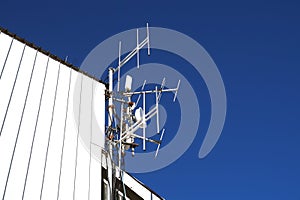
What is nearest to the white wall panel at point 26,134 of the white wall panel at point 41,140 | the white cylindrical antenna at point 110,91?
the white wall panel at point 41,140

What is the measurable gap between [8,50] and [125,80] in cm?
330

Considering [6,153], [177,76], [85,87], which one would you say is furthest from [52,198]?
[177,76]

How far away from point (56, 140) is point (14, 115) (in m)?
1.03

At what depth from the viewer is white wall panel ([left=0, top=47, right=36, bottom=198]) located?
6.32m

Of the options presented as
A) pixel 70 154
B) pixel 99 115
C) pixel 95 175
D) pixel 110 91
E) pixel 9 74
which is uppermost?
pixel 110 91

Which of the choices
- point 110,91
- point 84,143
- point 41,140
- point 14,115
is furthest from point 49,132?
point 110,91

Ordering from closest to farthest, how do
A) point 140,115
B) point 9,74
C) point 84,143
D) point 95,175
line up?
point 9,74 < point 95,175 < point 84,143 < point 140,115

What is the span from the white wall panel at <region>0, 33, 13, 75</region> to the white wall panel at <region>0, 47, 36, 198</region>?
0.42 m

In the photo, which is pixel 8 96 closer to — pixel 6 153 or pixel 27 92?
pixel 27 92

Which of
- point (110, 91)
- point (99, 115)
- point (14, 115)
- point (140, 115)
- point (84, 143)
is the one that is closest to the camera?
point (14, 115)

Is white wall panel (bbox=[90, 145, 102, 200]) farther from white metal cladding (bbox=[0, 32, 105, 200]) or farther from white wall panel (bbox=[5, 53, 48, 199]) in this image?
white wall panel (bbox=[5, 53, 48, 199])

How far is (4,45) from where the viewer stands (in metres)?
7.69

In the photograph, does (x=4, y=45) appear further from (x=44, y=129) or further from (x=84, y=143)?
(x=84, y=143)

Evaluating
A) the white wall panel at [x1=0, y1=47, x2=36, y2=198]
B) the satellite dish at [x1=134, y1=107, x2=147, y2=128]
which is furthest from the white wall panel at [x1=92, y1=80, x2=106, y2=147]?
the white wall panel at [x1=0, y1=47, x2=36, y2=198]
